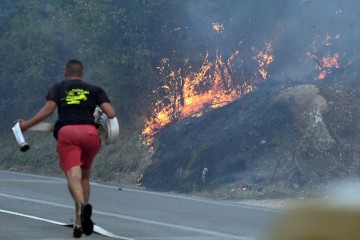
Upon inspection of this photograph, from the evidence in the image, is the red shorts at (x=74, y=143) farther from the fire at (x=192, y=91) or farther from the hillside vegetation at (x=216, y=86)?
the fire at (x=192, y=91)

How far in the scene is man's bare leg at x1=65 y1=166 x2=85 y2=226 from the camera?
888 centimetres

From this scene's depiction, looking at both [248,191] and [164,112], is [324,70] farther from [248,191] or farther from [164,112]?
[248,191]

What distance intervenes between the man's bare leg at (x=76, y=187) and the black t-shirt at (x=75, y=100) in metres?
0.47

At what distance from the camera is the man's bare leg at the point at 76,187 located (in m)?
8.88

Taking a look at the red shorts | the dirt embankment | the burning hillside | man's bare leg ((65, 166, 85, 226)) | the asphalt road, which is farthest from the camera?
the burning hillside

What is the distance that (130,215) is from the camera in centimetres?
1309

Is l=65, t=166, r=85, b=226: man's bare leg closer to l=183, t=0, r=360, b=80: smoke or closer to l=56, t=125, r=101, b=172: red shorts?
l=56, t=125, r=101, b=172: red shorts

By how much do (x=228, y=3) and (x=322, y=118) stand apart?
5.54 m

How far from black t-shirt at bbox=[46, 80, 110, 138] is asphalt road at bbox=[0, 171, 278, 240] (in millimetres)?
1568

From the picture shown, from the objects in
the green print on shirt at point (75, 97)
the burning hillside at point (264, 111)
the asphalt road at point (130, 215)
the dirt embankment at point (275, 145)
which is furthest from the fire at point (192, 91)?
the green print on shirt at point (75, 97)

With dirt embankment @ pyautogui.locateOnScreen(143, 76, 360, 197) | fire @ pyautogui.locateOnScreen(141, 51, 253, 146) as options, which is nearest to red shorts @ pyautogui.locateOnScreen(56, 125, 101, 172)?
dirt embankment @ pyautogui.locateOnScreen(143, 76, 360, 197)

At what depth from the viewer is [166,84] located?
83.4 ft

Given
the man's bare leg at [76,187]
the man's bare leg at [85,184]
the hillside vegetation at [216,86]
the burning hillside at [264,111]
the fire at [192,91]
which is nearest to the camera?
the man's bare leg at [76,187]

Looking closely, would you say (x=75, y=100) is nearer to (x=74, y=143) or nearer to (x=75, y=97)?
(x=75, y=97)
